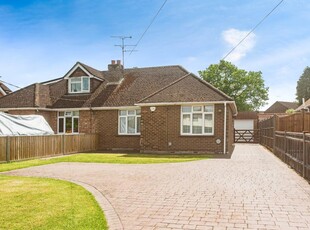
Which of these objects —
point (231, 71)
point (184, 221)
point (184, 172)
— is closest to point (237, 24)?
point (184, 172)

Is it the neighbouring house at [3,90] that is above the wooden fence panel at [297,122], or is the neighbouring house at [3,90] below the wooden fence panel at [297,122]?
above

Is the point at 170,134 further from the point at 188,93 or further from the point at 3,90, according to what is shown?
the point at 3,90

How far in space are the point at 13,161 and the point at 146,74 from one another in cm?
1337

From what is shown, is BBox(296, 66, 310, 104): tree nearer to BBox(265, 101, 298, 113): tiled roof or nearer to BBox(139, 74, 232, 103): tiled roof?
BBox(265, 101, 298, 113): tiled roof

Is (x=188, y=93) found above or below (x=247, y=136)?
above

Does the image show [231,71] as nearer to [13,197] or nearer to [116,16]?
[116,16]

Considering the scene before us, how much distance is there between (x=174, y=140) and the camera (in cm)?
1869

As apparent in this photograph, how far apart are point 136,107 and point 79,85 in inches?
247

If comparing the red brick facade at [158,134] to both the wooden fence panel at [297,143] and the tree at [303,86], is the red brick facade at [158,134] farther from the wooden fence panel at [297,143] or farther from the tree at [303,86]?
the tree at [303,86]

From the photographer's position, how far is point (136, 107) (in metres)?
21.0

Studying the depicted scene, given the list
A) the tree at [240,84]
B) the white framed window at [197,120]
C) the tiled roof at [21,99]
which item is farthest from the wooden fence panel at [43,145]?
the tree at [240,84]

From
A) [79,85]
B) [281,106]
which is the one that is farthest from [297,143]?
[281,106]

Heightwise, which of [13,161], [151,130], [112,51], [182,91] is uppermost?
[112,51]

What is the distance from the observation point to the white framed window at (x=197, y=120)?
18.1 meters
